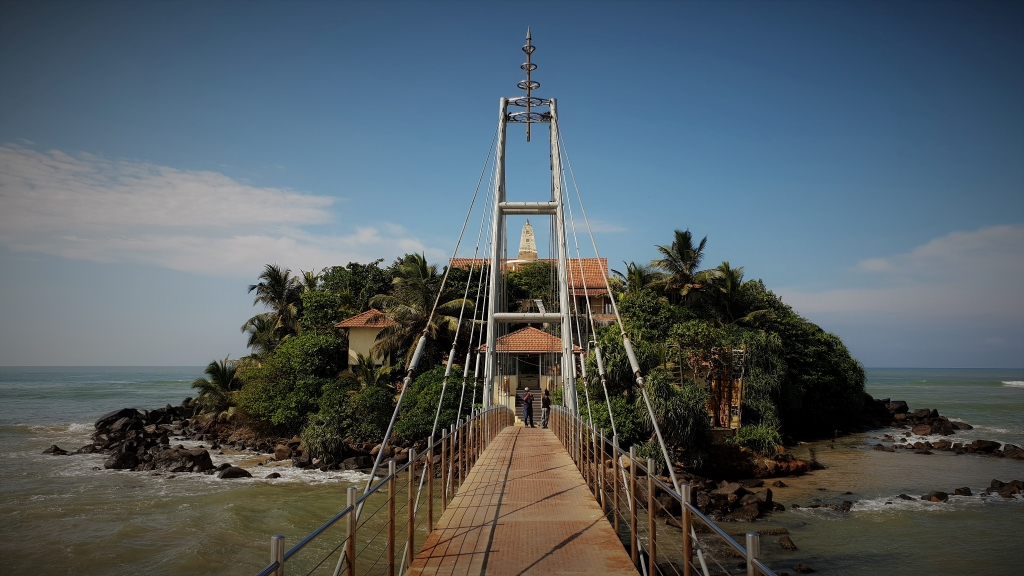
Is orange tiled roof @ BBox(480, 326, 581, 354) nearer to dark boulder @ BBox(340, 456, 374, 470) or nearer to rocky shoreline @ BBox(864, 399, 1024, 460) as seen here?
dark boulder @ BBox(340, 456, 374, 470)

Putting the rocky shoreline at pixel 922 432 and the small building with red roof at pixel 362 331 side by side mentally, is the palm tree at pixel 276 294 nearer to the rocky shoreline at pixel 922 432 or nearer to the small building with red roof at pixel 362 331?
the small building with red roof at pixel 362 331

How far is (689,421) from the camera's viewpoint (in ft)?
66.0

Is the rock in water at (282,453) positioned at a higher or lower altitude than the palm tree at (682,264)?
lower

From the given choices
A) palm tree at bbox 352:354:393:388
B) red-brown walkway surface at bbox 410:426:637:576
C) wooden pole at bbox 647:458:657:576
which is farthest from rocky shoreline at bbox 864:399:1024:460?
wooden pole at bbox 647:458:657:576

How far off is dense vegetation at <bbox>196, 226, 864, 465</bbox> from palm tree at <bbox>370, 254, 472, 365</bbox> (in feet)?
0.20

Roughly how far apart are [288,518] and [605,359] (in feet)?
34.7

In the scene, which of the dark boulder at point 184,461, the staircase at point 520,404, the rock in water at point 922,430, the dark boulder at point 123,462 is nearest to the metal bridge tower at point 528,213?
the staircase at point 520,404

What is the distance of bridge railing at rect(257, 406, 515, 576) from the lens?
4.03 metres

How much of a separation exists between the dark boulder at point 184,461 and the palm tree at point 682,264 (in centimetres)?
2016

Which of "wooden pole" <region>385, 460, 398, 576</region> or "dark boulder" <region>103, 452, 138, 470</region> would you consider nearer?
"wooden pole" <region>385, 460, 398, 576</region>

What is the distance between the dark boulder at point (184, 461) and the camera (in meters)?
22.1

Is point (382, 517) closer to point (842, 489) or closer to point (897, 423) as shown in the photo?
point (842, 489)

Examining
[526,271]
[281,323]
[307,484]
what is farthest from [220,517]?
[526,271]

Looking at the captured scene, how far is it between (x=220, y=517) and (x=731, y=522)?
12.3 meters
